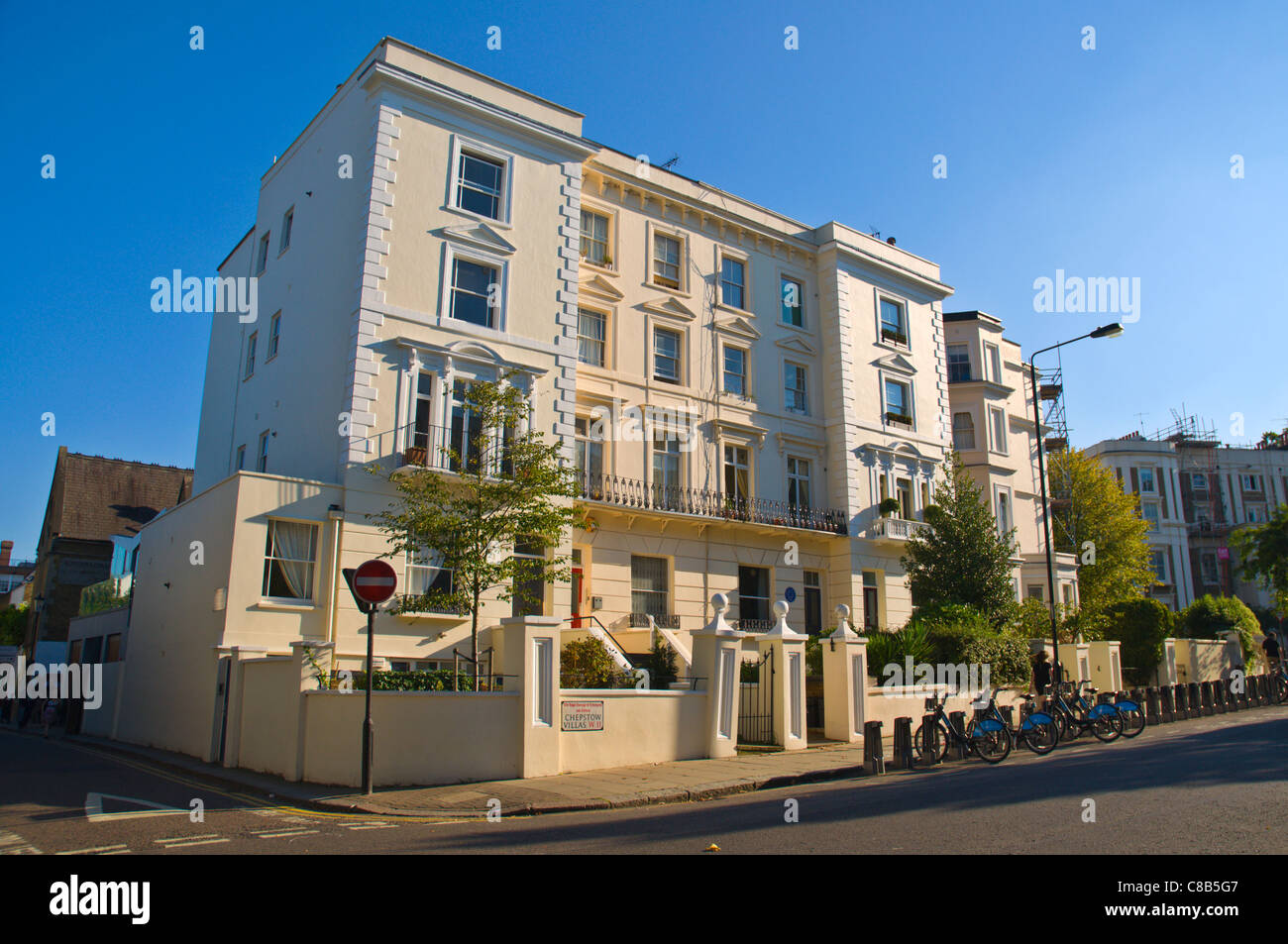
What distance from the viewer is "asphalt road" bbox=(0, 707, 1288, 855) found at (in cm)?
777

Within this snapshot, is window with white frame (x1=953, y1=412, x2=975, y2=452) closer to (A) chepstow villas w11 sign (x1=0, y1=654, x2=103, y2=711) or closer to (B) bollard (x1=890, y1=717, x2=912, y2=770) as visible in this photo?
(B) bollard (x1=890, y1=717, x2=912, y2=770)

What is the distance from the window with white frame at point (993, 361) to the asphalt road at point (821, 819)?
84.0 ft

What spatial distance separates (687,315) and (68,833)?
21.4 metres

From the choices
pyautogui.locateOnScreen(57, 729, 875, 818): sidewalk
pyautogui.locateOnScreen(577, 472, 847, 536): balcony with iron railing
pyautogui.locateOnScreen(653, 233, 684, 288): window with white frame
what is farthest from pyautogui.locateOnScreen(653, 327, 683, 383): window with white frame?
pyautogui.locateOnScreen(57, 729, 875, 818): sidewalk

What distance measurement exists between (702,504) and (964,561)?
7790 millimetres

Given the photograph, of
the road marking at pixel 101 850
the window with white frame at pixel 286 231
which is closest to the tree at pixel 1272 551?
the window with white frame at pixel 286 231

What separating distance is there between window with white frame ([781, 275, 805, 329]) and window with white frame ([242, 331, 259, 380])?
54.5 ft

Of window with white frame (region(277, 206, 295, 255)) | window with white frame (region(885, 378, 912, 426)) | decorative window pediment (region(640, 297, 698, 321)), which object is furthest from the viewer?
window with white frame (region(885, 378, 912, 426))

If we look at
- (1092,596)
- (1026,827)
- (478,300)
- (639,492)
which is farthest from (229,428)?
(1092,596)

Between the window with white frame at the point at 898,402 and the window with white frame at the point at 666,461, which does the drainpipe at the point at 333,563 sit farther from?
the window with white frame at the point at 898,402

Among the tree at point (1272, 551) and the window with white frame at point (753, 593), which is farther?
the tree at point (1272, 551)

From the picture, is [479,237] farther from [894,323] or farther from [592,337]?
[894,323]

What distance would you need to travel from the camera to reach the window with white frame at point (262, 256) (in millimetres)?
26516
